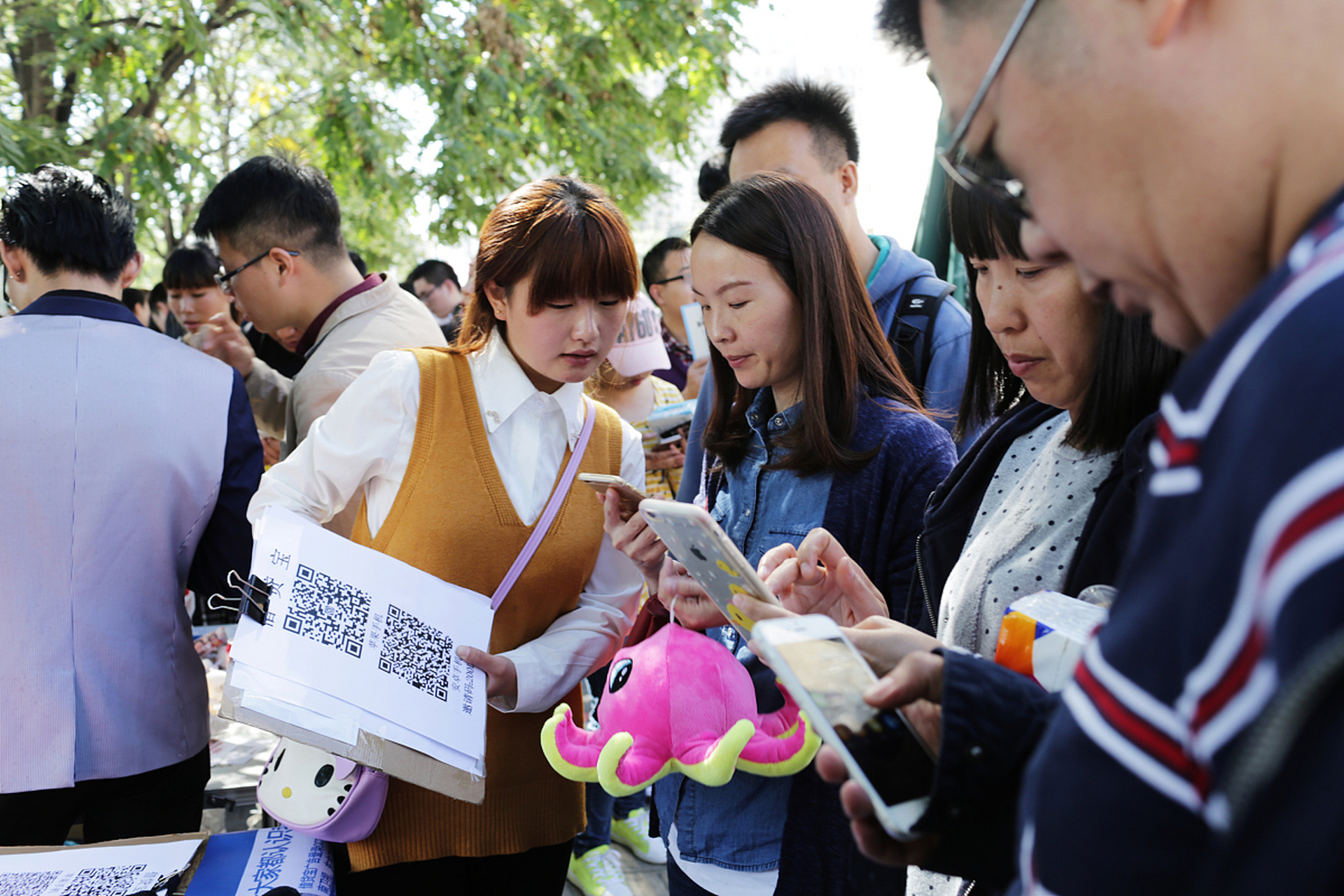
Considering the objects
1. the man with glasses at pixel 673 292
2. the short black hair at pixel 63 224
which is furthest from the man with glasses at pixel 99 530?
the man with glasses at pixel 673 292

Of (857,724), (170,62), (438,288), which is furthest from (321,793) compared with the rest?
(438,288)

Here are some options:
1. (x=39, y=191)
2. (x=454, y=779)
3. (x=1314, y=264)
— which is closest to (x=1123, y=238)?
(x=1314, y=264)

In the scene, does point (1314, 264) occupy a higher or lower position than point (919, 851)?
higher

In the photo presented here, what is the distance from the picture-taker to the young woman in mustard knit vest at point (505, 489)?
194cm

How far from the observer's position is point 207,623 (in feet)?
15.9

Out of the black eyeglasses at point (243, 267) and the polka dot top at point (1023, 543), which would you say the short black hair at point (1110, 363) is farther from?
the black eyeglasses at point (243, 267)

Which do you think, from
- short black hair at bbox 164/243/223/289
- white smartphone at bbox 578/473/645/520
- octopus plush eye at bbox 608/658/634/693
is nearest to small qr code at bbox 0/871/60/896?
octopus plush eye at bbox 608/658/634/693

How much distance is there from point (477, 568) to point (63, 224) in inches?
56.6

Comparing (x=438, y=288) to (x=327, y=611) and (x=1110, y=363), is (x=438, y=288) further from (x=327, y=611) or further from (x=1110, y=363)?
(x=1110, y=363)

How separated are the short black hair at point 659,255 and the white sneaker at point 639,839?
292cm

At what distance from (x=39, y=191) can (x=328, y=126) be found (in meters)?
4.32

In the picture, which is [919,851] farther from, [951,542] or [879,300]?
[879,300]

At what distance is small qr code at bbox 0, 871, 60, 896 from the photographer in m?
1.64

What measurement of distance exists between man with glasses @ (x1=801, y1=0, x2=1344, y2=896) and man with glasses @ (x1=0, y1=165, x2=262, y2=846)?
6.93 feet
